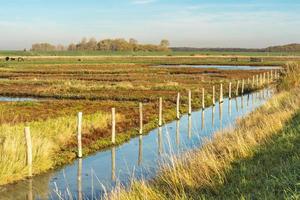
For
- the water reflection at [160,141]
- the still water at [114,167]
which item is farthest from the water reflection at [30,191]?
the water reflection at [160,141]

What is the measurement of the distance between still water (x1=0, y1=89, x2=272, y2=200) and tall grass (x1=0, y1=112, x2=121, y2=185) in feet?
1.38

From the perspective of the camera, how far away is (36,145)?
15219 mm

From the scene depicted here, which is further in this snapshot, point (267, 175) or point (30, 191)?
point (30, 191)

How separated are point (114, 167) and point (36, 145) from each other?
2.65 metres

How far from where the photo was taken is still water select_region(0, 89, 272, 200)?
1256 cm

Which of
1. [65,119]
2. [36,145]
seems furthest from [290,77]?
[36,145]

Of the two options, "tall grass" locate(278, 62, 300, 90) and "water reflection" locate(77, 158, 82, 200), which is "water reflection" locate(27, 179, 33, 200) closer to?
"water reflection" locate(77, 158, 82, 200)

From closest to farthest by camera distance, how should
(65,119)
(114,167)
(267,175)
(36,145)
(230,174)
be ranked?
1. (267,175)
2. (230,174)
3. (36,145)
4. (114,167)
5. (65,119)

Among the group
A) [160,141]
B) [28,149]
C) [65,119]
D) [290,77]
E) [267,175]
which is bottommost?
[160,141]

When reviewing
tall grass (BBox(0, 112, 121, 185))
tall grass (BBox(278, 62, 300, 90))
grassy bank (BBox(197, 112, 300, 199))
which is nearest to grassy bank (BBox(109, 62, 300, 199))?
grassy bank (BBox(197, 112, 300, 199))

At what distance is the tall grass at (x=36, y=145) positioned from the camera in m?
13.5

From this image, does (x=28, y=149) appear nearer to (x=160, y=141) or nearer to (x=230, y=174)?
(x=230, y=174)

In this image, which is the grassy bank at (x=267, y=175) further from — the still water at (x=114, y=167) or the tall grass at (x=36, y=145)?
the tall grass at (x=36, y=145)

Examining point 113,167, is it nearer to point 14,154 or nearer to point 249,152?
point 14,154
